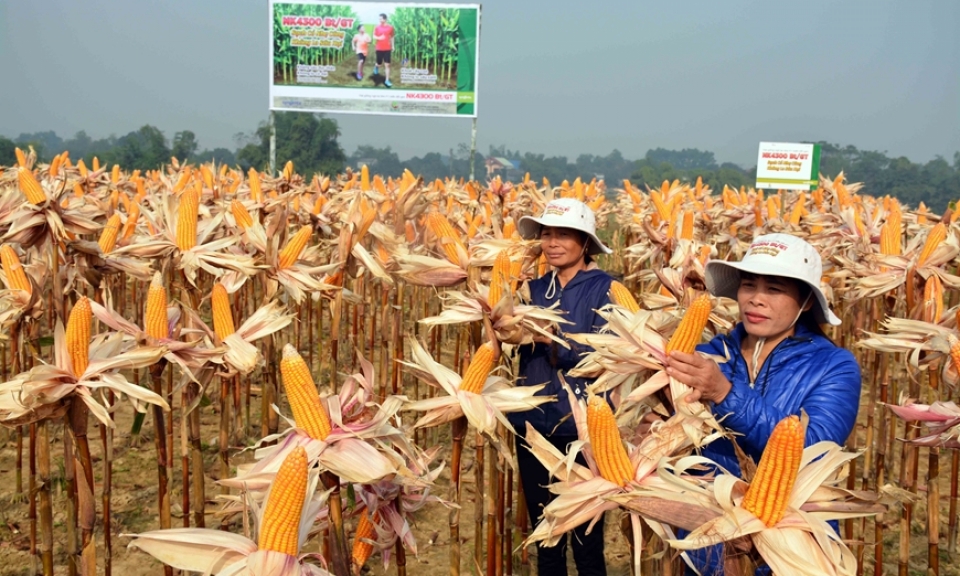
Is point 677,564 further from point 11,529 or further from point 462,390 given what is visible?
point 11,529

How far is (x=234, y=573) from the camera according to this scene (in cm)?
165

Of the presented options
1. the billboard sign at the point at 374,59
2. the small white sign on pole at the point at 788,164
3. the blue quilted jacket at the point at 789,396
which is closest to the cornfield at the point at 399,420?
the blue quilted jacket at the point at 789,396

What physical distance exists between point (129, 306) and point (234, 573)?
40.0 ft

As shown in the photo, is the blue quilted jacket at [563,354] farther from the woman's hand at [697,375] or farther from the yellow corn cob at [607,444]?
the yellow corn cob at [607,444]

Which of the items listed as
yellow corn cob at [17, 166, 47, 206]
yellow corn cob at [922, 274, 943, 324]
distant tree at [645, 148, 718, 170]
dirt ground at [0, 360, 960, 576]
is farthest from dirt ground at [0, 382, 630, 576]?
distant tree at [645, 148, 718, 170]

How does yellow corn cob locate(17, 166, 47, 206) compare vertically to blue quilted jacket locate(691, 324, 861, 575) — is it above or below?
above

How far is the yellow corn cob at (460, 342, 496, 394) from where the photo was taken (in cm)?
255

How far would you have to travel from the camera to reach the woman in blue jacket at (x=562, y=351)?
12.9 feet

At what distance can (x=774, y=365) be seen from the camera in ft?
8.95

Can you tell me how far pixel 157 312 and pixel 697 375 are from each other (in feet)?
6.79

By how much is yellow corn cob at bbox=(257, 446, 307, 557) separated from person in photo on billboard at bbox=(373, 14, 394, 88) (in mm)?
29930

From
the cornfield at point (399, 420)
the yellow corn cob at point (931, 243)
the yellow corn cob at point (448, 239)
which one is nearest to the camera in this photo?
the cornfield at point (399, 420)

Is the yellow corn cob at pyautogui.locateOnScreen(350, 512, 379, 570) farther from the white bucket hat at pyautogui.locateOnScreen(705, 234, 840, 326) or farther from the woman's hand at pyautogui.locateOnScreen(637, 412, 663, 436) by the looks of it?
the white bucket hat at pyautogui.locateOnScreen(705, 234, 840, 326)

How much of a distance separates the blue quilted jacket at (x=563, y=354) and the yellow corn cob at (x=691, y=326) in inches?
54.9
